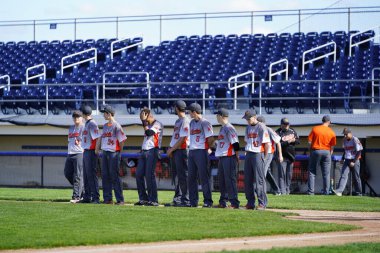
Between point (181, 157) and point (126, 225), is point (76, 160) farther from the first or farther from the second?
point (126, 225)

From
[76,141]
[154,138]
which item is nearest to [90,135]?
[76,141]

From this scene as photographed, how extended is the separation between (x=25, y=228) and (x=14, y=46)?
28377mm

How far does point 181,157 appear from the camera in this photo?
17.7 m

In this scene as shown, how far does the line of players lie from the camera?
662 inches

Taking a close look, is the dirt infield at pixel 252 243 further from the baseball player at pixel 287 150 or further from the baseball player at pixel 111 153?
the baseball player at pixel 287 150

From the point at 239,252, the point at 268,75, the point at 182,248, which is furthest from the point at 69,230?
the point at 268,75

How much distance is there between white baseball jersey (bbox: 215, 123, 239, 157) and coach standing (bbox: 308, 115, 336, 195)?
6372mm

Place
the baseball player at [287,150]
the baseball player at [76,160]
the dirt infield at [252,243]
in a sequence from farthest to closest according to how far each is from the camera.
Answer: the baseball player at [287,150] → the baseball player at [76,160] → the dirt infield at [252,243]

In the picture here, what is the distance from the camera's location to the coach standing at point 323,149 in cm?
2294

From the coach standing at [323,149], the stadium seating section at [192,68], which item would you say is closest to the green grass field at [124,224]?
the coach standing at [323,149]

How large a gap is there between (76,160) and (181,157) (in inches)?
101

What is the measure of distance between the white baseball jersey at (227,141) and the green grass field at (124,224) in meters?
1.22

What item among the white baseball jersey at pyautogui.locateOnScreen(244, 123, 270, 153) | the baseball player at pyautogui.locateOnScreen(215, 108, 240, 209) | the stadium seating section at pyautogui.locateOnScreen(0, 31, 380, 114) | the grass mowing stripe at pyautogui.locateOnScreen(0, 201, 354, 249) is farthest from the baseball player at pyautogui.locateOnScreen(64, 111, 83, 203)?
the stadium seating section at pyautogui.locateOnScreen(0, 31, 380, 114)

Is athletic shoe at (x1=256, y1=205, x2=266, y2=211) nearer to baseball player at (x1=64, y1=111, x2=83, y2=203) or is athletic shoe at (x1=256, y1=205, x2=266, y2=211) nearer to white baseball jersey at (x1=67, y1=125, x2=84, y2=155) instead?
baseball player at (x1=64, y1=111, x2=83, y2=203)
